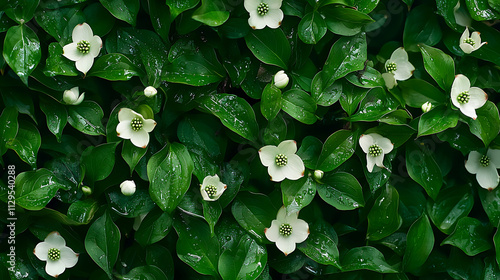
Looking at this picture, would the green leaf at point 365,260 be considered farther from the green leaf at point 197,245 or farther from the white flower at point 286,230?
the green leaf at point 197,245

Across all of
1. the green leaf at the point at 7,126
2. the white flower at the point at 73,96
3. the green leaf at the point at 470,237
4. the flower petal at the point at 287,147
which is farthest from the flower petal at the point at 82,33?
the green leaf at the point at 470,237

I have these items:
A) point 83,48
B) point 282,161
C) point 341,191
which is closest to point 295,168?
point 282,161

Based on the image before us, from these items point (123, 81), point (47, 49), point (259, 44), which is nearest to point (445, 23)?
point (259, 44)

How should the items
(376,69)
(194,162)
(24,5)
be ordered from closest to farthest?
1. (24,5)
2. (194,162)
3. (376,69)

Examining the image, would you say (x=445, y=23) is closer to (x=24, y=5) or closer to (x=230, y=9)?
(x=230, y=9)

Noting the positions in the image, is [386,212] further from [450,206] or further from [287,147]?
[287,147]

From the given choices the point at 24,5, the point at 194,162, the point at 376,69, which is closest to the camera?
the point at 24,5
